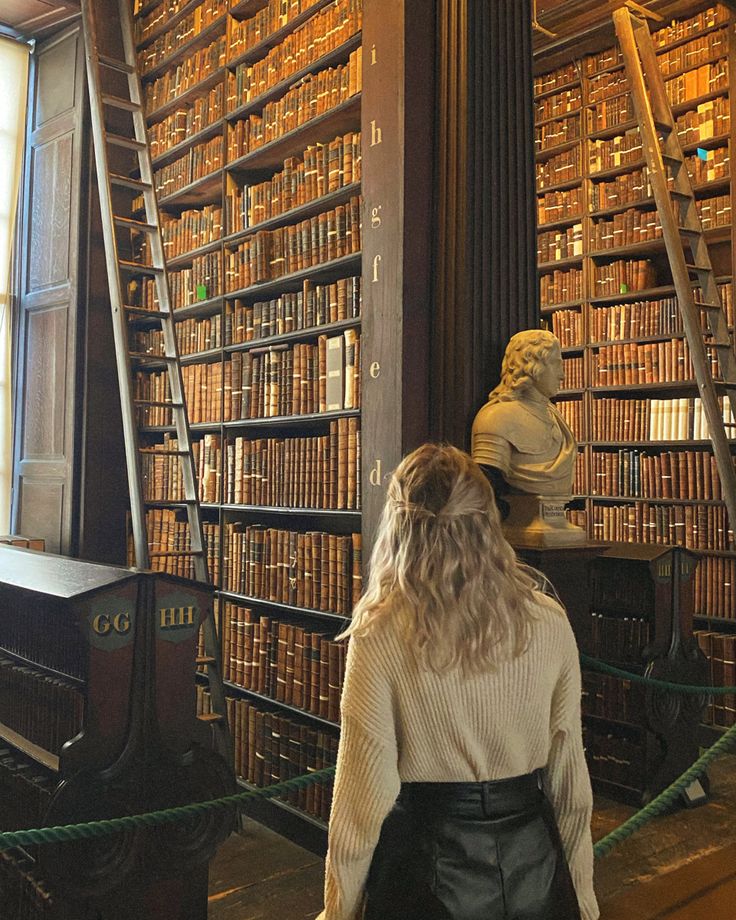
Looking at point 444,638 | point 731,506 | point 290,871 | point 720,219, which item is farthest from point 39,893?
point 720,219

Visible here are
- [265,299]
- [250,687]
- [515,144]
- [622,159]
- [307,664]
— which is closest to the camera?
[515,144]

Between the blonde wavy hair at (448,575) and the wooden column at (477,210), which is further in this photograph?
the wooden column at (477,210)

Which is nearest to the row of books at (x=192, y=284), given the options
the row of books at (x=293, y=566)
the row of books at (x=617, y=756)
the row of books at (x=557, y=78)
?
the row of books at (x=293, y=566)

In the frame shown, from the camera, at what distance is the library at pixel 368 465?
138 cm

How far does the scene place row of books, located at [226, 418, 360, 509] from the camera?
3447mm

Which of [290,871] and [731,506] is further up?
[731,506]

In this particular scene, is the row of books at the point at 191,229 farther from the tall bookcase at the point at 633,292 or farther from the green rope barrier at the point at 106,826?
the green rope barrier at the point at 106,826

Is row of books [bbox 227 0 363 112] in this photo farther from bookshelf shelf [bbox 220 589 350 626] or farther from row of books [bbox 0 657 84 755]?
row of books [bbox 0 657 84 755]

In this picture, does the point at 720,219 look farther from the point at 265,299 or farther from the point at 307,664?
the point at 307,664

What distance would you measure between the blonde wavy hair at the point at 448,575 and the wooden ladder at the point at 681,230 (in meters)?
3.05

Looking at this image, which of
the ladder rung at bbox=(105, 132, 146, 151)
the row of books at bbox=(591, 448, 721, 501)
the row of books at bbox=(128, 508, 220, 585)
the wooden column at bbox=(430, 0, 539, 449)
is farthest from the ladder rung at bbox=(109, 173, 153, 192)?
the row of books at bbox=(591, 448, 721, 501)

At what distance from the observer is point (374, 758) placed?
4.38 feet

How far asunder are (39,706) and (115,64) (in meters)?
3.29

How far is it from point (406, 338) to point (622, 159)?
9.00 feet
